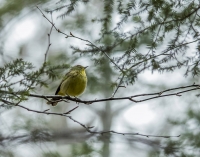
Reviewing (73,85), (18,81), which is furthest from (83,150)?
(18,81)

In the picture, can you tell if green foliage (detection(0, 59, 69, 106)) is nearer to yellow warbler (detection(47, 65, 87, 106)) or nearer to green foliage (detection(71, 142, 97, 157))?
yellow warbler (detection(47, 65, 87, 106))

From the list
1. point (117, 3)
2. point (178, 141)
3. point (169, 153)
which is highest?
point (117, 3)

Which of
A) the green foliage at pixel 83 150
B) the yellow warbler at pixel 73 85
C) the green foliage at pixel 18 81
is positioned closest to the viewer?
the green foliage at pixel 18 81

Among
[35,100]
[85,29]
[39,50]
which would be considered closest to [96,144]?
[35,100]

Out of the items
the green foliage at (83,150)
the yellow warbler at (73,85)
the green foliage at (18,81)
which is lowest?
the green foliage at (18,81)

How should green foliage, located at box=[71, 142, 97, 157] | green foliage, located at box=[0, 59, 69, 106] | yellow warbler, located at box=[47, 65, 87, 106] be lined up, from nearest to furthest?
green foliage, located at box=[0, 59, 69, 106] → yellow warbler, located at box=[47, 65, 87, 106] → green foliage, located at box=[71, 142, 97, 157]

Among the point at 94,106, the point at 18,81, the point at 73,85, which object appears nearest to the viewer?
the point at 18,81

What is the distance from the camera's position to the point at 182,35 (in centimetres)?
285

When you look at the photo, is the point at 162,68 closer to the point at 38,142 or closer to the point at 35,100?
the point at 38,142

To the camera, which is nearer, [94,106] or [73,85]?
[73,85]

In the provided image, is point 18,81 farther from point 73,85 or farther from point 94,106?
point 94,106

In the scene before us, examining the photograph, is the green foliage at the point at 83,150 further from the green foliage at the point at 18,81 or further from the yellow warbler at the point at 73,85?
the green foliage at the point at 18,81

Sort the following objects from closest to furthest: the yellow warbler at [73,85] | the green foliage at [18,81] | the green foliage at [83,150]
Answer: the green foliage at [18,81]
the yellow warbler at [73,85]
the green foliage at [83,150]

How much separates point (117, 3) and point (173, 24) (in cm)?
44
